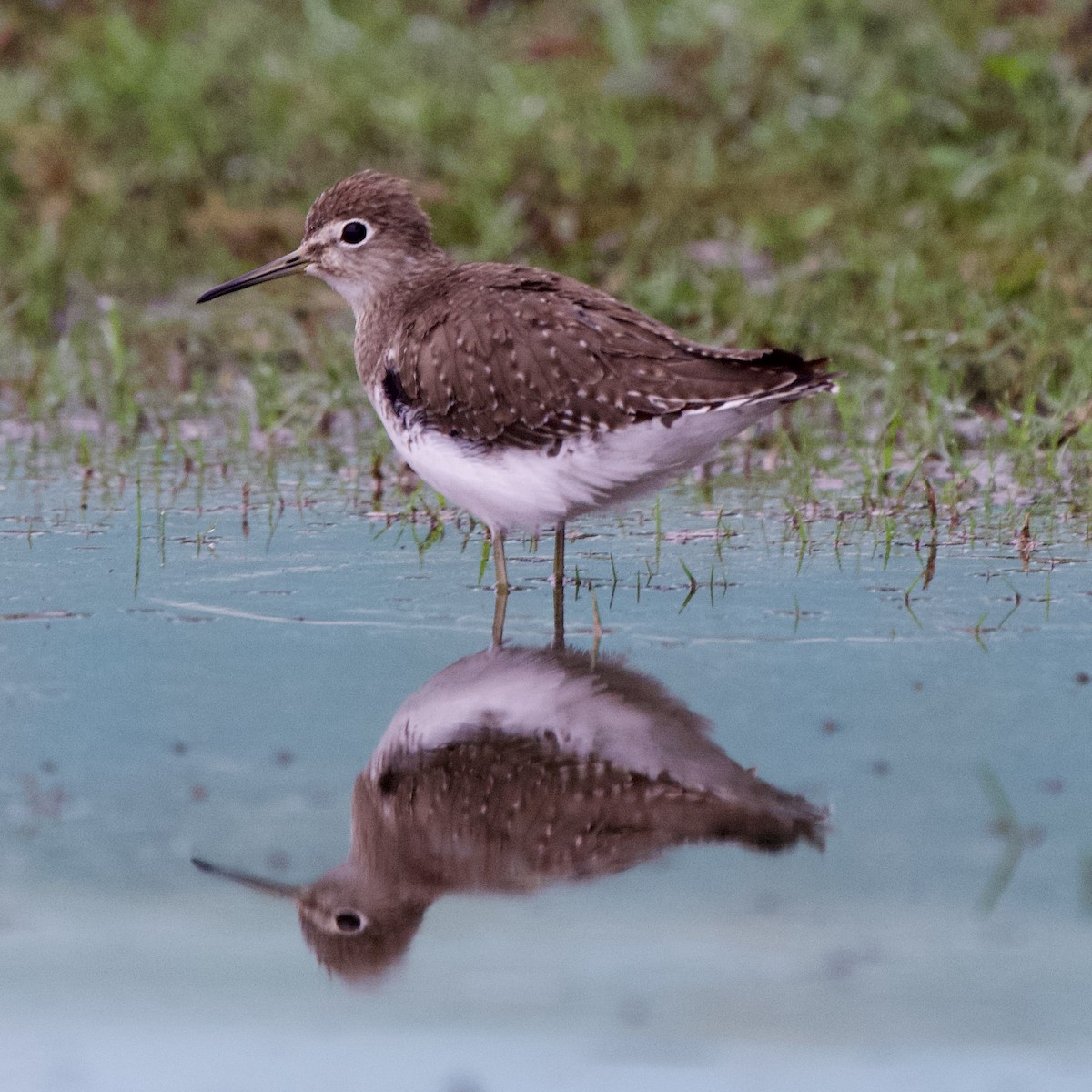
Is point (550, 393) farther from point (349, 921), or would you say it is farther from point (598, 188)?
point (598, 188)

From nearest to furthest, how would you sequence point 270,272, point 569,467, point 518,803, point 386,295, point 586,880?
point 586,880 → point 518,803 → point 569,467 → point 386,295 → point 270,272

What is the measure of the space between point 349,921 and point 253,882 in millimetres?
278

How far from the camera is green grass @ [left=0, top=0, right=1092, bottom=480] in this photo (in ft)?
31.1

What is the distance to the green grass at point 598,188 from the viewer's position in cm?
948

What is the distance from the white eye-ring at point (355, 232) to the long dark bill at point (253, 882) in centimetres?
384

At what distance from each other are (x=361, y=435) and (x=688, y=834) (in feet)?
16.5

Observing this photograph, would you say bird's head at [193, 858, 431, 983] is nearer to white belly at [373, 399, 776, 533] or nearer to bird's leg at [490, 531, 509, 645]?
bird's leg at [490, 531, 509, 645]

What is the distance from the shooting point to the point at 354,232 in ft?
25.2

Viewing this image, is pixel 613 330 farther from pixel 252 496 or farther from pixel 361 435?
pixel 361 435

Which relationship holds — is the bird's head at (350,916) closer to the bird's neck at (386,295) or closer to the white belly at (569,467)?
the white belly at (569,467)

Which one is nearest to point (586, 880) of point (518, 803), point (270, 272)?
point (518, 803)

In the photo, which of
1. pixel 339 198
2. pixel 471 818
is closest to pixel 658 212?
pixel 339 198

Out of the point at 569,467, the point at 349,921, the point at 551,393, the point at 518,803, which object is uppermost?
the point at 551,393

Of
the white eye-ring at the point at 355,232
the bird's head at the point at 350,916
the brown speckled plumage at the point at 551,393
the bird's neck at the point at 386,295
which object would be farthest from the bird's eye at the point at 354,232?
the bird's head at the point at 350,916
